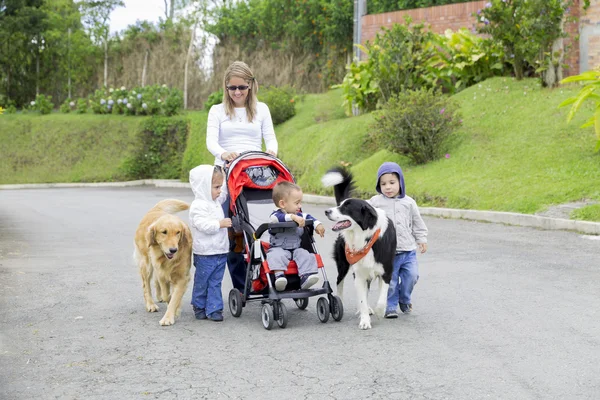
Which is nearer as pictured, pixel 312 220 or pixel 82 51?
pixel 312 220

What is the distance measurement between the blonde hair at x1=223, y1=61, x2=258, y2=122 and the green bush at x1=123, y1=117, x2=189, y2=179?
910 inches

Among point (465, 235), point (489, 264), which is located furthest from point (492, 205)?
point (489, 264)

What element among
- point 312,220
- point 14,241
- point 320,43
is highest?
point 320,43

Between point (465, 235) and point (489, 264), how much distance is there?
2.87 meters

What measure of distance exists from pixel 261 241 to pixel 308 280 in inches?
23.6

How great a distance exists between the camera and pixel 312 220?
7184 millimetres

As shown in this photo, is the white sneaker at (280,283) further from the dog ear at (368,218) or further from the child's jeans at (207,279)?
the dog ear at (368,218)

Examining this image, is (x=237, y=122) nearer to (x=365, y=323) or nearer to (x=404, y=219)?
(x=404, y=219)

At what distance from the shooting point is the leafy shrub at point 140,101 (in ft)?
110

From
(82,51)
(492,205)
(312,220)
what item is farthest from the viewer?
(82,51)

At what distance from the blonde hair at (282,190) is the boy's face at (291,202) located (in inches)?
1.0

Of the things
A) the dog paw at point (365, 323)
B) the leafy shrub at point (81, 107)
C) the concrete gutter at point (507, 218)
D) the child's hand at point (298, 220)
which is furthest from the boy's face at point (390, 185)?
the leafy shrub at point (81, 107)

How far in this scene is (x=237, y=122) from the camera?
809cm

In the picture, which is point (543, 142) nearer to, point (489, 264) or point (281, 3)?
point (489, 264)
